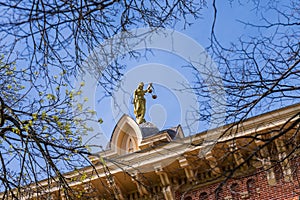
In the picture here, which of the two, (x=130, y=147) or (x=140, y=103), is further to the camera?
(x=140, y=103)

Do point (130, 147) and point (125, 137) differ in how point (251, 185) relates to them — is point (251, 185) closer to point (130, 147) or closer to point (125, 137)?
point (130, 147)

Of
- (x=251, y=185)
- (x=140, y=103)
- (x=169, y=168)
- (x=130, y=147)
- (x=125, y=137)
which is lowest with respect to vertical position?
(x=251, y=185)

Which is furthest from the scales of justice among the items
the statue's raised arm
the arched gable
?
the arched gable

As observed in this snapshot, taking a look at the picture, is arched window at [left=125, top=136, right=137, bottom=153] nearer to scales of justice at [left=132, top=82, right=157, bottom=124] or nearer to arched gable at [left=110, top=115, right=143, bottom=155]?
arched gable at [left=110, top=115, right=143, bottom=155]

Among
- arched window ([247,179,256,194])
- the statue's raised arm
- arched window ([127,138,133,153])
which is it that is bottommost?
arched window ([247,179,256,194])

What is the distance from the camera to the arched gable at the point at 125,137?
56.8 ft

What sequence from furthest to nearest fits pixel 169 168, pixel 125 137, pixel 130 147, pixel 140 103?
pixel 140 103 → pixel 125 137 → pixel 130 147 → pixel 169 168

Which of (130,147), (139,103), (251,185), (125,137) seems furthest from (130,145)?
(251,185)

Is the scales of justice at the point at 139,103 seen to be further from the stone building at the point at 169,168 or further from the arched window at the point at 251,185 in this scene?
the arched window at the point at 251,185

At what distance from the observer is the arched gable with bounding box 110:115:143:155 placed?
1731 cm

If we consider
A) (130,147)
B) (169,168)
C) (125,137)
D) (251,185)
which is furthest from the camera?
(125,137)

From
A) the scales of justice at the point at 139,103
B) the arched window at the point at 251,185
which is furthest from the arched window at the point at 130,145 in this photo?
the arched window at the point at 251,185

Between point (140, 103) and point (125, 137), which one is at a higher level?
point (140, 103)

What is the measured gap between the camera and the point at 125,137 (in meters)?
17.8
